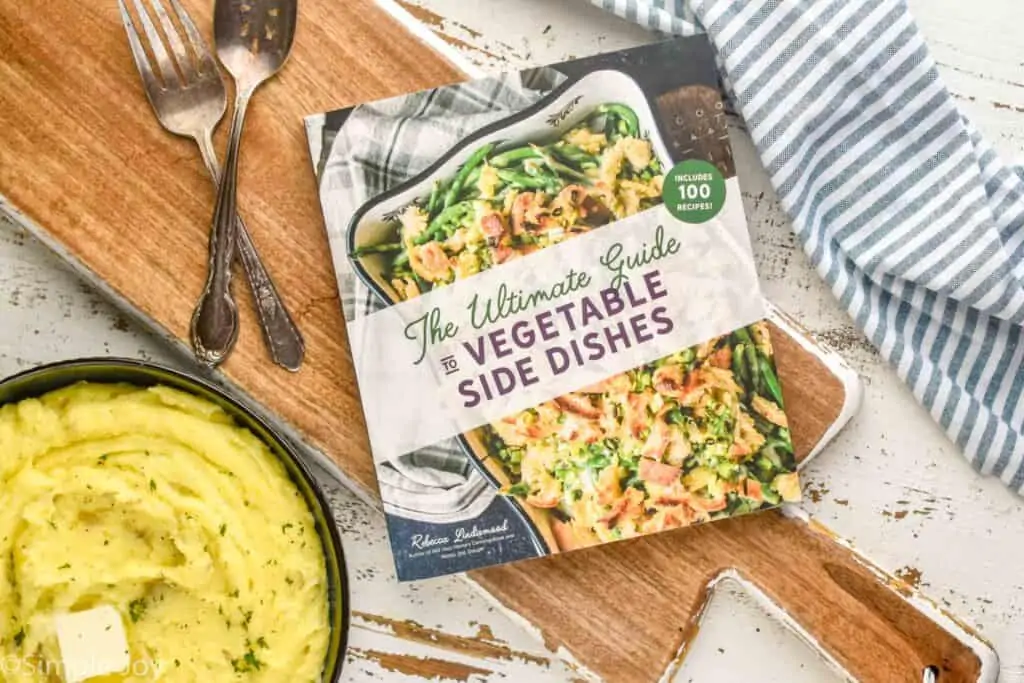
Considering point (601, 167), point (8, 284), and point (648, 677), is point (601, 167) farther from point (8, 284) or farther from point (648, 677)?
point (8, 284)

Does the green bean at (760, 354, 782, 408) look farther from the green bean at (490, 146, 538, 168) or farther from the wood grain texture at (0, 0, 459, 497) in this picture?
the wood grain texture at (0, 0, 459, 497)

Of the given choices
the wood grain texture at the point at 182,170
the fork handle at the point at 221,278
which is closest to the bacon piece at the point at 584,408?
the wood grain texture at the point at 182,170

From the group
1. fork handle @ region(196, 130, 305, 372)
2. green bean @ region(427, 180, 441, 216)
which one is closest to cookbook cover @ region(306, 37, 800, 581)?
green bean @ region(427, 180, 441, 216)

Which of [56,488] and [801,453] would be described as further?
[801,453]

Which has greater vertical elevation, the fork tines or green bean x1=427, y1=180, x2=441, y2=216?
the fork tines

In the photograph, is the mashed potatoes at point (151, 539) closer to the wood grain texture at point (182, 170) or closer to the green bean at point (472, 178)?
the wood grain texture at point (182, 170)

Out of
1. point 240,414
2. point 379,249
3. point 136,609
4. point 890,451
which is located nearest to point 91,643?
point 136,609

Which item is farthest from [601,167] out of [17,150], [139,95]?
[17,150]
